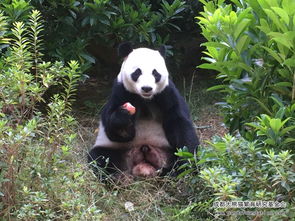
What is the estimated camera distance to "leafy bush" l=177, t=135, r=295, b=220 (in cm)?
323

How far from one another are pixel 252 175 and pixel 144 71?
5.78ft

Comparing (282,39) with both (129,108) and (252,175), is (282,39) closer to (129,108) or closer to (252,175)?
(252,175)

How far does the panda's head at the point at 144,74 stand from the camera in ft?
15.8

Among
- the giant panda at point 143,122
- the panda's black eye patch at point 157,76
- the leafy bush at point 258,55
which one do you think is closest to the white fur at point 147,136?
the giant panda at point 143,122

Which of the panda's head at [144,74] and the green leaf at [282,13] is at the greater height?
the green leaf at [282,13]

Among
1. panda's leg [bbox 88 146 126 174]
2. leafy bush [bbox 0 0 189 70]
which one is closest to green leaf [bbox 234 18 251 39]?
panda's leg [bbox 88 146 126 174]

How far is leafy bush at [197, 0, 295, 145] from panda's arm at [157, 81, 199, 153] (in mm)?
1008

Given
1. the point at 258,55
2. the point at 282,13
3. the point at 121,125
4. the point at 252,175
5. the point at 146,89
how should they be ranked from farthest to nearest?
the point at 121,125 < the point at 146,89 < the point at 258,55 < the point at 252,175 < the point at 282,13

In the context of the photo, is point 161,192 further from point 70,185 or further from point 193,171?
point 70,185

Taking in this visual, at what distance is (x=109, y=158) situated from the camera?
508 centimetres

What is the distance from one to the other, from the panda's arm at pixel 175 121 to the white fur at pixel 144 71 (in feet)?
0.30

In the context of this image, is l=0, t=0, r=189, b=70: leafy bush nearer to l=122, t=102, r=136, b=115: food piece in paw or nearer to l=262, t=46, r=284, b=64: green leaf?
l=122, t=102, r=136, b=115: food piece in paw

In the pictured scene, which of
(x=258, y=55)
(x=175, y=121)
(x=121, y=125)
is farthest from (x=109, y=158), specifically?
(x=258, y=55)

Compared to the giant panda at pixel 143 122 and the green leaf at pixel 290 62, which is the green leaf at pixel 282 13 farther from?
the giant panda at pixel 143 122
